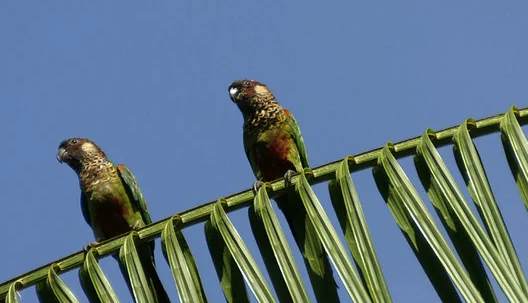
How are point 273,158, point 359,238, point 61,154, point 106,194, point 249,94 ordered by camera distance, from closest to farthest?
point 359,238, point 273,158, point 106,194, point 249,94, point 61,154

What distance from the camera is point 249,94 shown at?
706cm

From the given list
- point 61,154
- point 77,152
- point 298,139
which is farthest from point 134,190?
point 298,139

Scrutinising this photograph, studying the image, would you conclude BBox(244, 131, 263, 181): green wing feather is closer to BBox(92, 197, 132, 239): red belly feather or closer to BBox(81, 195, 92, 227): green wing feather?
BBox(92, 197, 132, 239): red belly feather

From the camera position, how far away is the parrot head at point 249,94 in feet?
22.7

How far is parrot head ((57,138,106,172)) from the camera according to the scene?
711 cm

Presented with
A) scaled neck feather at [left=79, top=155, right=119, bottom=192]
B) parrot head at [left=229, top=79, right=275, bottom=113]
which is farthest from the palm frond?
scaled neck feather at [left=79, top=155, right=119, bottom=192]

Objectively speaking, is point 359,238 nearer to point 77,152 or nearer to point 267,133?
point 267,133

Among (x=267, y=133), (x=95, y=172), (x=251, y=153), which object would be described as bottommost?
(x=251, y=153)

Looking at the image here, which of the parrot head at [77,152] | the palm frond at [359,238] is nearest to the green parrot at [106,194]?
the parrot head at [77,152]

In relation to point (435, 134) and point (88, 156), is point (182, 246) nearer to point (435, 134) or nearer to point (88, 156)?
point (435, 134)

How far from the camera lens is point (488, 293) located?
3.02 m

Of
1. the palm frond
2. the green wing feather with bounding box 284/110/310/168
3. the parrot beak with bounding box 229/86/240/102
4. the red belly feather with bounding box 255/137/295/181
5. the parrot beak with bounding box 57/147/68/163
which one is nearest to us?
the palm frond

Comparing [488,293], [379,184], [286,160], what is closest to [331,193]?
[379,184]

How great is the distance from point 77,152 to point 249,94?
4.58 feet
